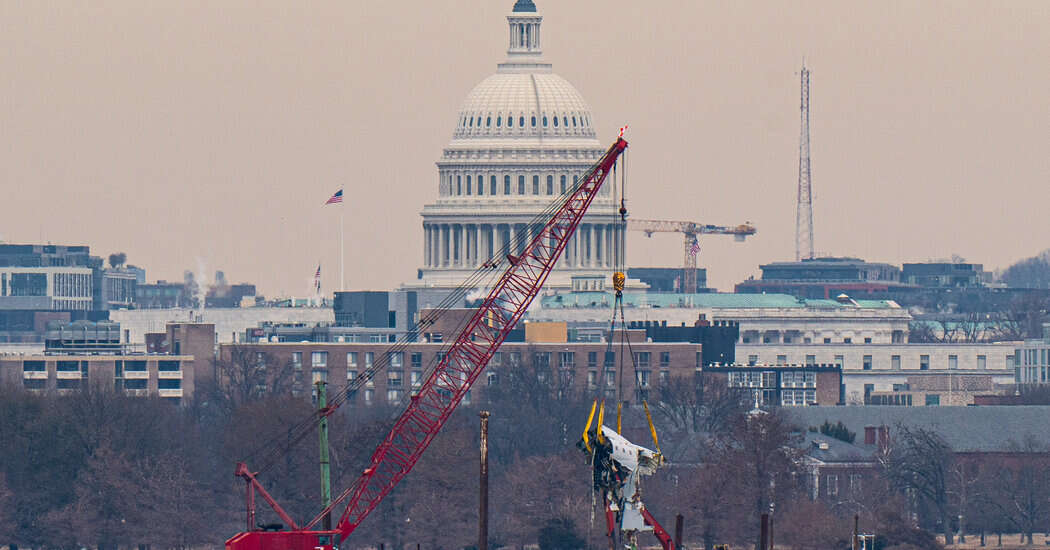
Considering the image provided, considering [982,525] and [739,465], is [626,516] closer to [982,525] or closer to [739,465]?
[739,465]

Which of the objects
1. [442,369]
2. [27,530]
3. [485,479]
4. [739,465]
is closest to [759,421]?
[739,465]

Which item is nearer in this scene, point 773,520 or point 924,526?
point 773,520

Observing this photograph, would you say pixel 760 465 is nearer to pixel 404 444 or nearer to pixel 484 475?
pixel 404 444

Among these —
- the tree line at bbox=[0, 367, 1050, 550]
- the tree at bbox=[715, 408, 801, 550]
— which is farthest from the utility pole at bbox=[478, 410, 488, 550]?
the tree at bbox=[715, 408, 801, 550]

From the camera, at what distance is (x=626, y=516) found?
429 feet

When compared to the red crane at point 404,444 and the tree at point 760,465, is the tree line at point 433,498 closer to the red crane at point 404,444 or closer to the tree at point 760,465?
the tree at point 760,465

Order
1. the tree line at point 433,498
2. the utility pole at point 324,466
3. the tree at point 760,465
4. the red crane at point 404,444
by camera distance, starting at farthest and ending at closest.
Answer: the tree at point 760,465 < the tree line at point 433,498 < the utility pole at point 324,466 < the red crane at point 404,444

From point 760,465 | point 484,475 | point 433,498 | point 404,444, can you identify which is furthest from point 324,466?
point 484,475

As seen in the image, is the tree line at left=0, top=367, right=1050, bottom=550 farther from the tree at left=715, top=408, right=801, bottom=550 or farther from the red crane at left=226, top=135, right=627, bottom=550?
the red crane at left=226, top=135, right=627, bottom=550

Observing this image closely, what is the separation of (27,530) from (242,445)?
12400 mm

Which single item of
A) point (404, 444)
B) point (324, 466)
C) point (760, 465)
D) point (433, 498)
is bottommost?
point (433, 498)

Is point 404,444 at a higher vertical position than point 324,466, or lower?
higher

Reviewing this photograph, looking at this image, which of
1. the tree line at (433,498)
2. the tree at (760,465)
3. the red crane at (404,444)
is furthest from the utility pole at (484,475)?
the tree at (760,465)

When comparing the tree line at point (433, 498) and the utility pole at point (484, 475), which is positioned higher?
the utility pole at point (484, 475)
